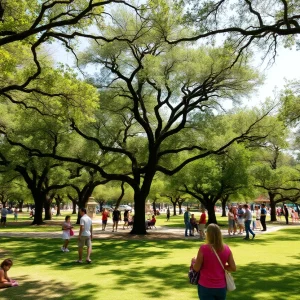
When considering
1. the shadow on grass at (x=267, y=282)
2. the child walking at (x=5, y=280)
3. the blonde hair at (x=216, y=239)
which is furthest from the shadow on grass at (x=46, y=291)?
the blonde hair at (x=216, y=239)

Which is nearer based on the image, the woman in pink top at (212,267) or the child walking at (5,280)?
the woman in pink top at (212,267)

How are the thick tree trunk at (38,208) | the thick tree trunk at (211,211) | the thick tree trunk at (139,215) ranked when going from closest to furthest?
the thick tree trunk at (139,215) → the thick tree trunk at (38,208) → the thick tree trunk at (211,211)

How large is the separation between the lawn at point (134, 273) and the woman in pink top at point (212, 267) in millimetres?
2925

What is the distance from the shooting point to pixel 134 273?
9570 millimetres

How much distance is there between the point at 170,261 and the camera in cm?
1166

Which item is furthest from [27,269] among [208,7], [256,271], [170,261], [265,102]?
[265,102]

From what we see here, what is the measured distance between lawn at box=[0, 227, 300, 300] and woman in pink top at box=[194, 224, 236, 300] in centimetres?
293

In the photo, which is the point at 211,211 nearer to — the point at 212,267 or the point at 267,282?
the point at 267,282

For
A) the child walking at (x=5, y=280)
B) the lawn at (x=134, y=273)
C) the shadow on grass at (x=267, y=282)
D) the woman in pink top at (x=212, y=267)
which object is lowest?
the shadow on grass at (x=267, y=282)

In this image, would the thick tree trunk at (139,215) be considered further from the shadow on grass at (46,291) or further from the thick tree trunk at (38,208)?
the shadow on grass at (46,291)

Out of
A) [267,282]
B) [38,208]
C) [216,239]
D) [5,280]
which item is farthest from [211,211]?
[216,239]

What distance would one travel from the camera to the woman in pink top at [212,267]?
4.31m

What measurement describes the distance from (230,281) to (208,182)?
2584 cm

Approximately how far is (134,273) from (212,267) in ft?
18.7
